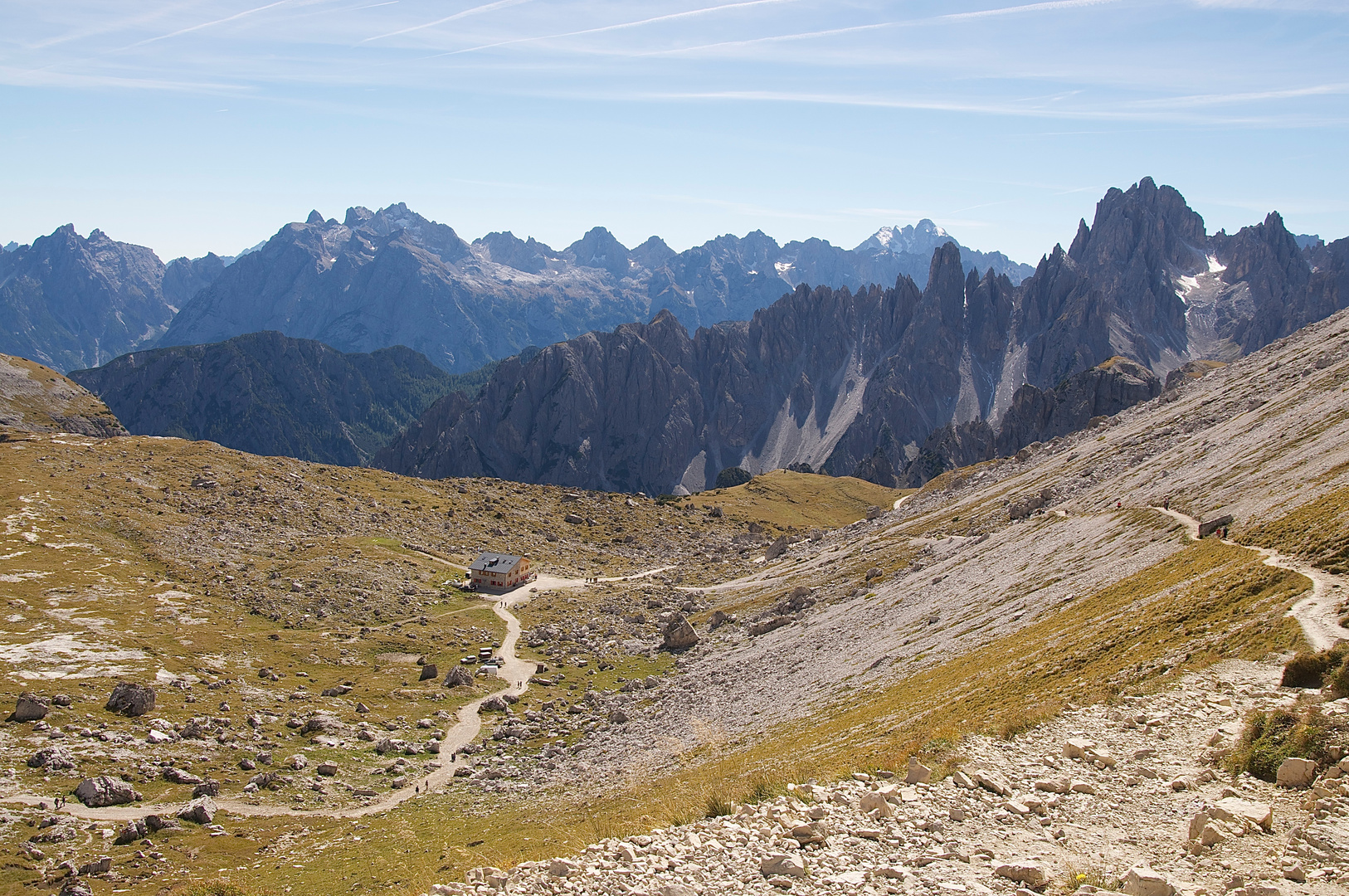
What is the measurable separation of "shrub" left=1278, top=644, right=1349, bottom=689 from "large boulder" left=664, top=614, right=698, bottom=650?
78.4m

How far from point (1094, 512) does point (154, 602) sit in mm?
104868

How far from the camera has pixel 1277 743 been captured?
21.3 metres

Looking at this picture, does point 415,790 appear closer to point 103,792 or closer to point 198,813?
point 198,813

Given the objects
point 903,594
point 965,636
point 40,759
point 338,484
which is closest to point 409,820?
point 40,759

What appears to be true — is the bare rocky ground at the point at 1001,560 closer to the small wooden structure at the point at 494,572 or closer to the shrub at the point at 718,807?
the shrub at the point at 718,807

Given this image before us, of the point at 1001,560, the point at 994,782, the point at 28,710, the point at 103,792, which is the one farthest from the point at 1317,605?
the point at 28,710

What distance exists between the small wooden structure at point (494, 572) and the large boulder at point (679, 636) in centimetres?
3140

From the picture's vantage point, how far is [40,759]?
5378 centimetres

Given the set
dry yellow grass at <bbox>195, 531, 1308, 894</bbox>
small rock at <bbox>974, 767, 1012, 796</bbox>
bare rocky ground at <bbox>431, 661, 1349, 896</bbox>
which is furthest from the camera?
dry yellow grass at <bbox>195, 531, 1308, 894</bbox>

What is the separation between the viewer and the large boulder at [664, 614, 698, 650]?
328 ft

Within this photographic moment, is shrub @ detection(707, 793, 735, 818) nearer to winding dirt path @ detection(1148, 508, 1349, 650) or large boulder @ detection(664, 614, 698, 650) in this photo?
winding dirt path @ detection(1148, 508, 1349, 650)

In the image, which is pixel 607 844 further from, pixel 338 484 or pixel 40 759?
pixel 338 484

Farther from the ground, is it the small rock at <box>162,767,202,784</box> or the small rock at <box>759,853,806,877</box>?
the small rock at <box>759,853,806,877</box>

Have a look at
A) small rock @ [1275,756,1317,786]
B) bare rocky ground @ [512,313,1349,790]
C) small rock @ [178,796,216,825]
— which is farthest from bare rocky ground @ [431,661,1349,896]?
small rock @ [178,796,216,825]
